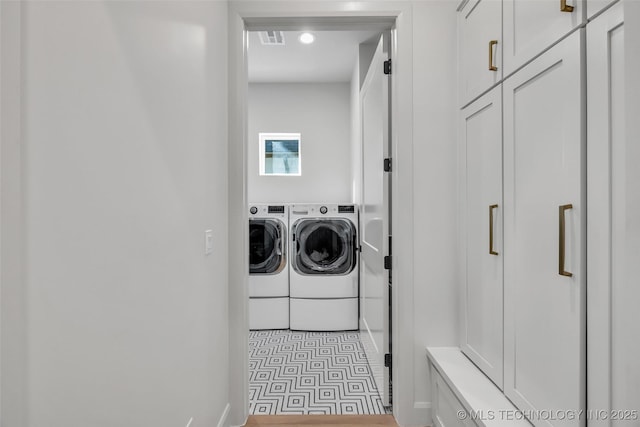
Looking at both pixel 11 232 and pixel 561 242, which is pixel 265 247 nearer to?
pixel 561 242

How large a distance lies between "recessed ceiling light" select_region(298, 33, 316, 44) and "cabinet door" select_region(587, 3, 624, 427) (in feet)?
8.62

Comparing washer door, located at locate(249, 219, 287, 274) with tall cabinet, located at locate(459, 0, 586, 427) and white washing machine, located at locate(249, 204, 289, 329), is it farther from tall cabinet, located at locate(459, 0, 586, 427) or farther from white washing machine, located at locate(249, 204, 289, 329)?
tall cabinet, located at locate(459, 0, 586, 427)

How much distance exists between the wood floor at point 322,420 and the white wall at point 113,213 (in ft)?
1.99

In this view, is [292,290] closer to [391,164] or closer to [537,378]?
[391,164]

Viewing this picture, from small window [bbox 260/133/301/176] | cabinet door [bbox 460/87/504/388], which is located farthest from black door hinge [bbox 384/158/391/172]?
small window [bbox 260/133/301/176]

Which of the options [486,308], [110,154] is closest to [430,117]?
[486,308]

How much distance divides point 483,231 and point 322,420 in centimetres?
130

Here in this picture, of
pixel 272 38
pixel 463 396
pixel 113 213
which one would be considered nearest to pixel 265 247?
pixel 272 38

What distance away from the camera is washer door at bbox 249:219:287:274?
12.3 ft

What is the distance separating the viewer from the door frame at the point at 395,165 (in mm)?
2010

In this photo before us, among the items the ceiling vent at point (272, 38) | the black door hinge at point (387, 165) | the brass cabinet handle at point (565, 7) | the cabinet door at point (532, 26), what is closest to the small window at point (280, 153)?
the ceiling vent at point (272, 38)

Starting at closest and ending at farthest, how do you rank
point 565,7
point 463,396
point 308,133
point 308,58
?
point 565,7 < point 463,396 < point 308,58 < point 308,133

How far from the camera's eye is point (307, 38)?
3385 mm

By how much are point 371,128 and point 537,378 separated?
188 centimetres
